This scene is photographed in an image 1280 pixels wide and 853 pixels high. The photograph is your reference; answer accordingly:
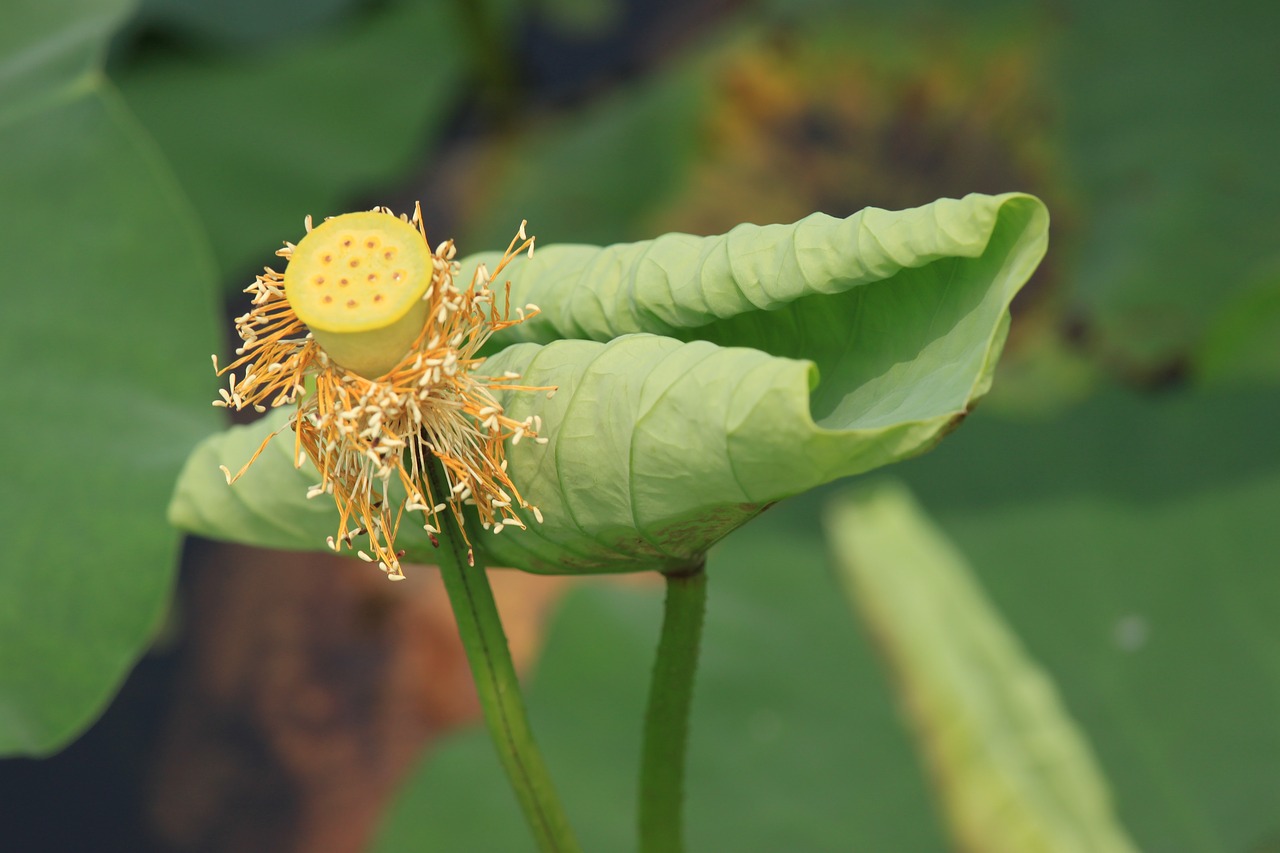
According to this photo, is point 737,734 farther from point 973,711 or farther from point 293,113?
point 293,113

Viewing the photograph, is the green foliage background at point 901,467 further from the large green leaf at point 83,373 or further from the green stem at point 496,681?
the green stem at point 496,681

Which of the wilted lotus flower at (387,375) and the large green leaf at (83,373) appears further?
the large green leaf at (83,373)

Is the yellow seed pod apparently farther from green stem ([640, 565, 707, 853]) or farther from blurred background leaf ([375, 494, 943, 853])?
blurred background leaf ([375, 494, 943, 853])

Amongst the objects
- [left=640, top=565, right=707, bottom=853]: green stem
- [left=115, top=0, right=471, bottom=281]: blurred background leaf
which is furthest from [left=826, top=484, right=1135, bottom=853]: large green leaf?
[left=115, top=0, right=471, bottom=281]: blurred background leaf

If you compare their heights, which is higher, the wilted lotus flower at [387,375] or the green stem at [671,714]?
the wilted lotus flower at [387,375]

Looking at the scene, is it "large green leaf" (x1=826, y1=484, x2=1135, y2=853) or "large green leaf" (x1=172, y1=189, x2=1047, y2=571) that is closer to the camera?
"large green leaf" (x1=172, y1=189, x2=1047, y2=571)

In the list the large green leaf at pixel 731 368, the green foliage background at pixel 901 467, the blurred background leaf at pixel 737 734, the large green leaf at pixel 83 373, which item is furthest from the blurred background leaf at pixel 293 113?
the large green leaf at pixel 731 368

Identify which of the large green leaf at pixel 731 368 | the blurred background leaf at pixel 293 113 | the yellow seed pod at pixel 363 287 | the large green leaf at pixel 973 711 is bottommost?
the large green leaf at pixel 973 711

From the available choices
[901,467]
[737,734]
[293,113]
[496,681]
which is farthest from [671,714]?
[293,113]
